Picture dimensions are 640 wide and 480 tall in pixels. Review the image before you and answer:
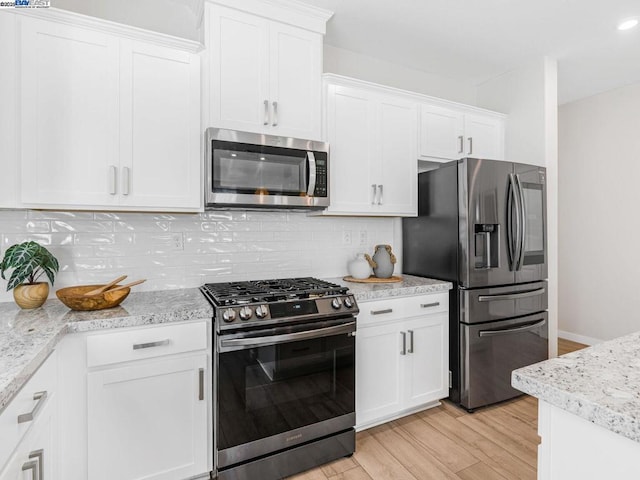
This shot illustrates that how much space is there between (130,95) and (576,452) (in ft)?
7.47

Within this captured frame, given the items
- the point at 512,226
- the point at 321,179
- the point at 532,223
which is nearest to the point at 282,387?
the point at 321,179

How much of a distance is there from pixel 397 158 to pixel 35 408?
250 centimetres

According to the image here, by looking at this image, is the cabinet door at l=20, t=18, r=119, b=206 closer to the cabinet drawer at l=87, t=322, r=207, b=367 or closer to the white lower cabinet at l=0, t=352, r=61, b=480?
the cabinet drawer at l=87, t=322, r=207, b=367

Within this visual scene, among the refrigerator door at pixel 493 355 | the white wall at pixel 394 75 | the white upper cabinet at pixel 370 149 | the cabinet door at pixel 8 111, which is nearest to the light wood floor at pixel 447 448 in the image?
the refrigerator door at pixel 493 355

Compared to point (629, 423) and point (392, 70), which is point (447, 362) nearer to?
point (629, 423)

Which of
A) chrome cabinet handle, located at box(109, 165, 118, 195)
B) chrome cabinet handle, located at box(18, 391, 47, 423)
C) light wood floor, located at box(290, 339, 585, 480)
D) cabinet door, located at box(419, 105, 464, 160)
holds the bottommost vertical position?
light wood floor, located at box(290, 339, 585, 480)

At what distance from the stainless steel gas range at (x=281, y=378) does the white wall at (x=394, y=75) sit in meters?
1.93

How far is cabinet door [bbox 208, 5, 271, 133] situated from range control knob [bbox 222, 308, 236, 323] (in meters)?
1.09

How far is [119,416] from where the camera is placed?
162 cm

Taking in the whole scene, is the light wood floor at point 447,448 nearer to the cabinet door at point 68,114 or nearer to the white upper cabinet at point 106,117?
the white upper cabinet at point 106,117

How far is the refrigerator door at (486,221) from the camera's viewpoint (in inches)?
100

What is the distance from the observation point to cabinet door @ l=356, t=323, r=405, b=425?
7.51ft

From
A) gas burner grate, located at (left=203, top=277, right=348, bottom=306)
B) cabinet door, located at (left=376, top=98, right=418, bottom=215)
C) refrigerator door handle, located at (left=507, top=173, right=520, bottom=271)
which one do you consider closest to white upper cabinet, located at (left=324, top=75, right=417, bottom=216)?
cabinet door, located at (left=376, top=98, right=418, bottom=215)

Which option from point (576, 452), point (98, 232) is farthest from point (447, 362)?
point (98, 232)
